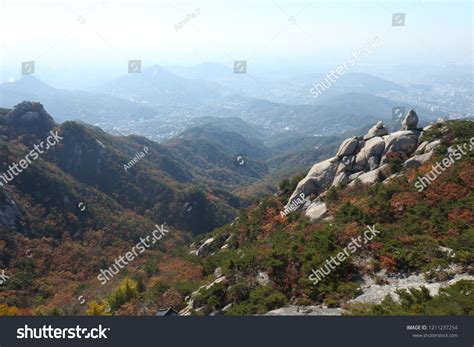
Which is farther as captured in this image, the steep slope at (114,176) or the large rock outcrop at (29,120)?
the large rock outcrop at (29,120)

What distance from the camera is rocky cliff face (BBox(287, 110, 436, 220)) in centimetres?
2072

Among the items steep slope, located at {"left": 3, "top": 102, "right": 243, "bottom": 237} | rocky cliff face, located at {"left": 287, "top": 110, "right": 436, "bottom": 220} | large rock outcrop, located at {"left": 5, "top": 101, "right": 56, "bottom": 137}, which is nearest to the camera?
rocky cliff face, located at {"left": 287, "top": 110, "right": 436, "bottom": 220}

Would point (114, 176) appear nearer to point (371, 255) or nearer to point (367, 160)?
point (367, 160)

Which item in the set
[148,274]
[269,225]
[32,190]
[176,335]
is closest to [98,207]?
[32,190]

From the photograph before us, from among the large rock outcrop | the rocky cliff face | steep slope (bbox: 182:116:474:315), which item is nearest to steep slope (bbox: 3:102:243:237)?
the large rock outcrop

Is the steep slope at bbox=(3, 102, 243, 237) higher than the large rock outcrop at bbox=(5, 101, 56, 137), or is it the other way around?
the large rock outcrop at bbox=(5, 101, 56, 137)

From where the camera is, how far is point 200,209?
71000 millimetres

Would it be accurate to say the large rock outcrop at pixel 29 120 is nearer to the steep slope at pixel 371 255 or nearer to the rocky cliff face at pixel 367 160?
the rocky cliff face at pixel 367 160

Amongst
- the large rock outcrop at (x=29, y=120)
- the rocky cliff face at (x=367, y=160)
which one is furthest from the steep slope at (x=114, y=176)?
the rocky cliff face at (x=367, y=160)

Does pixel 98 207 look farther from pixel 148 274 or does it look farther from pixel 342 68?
pixel 342 68

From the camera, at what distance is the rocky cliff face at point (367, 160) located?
68.0ft

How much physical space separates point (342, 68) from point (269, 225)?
60.7 ft

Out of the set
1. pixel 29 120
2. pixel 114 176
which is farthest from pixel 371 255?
pixel 29 120

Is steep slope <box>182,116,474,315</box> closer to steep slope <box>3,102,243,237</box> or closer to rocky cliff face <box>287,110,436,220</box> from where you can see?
rocky cliff face <box>287,110,436,220</box>
